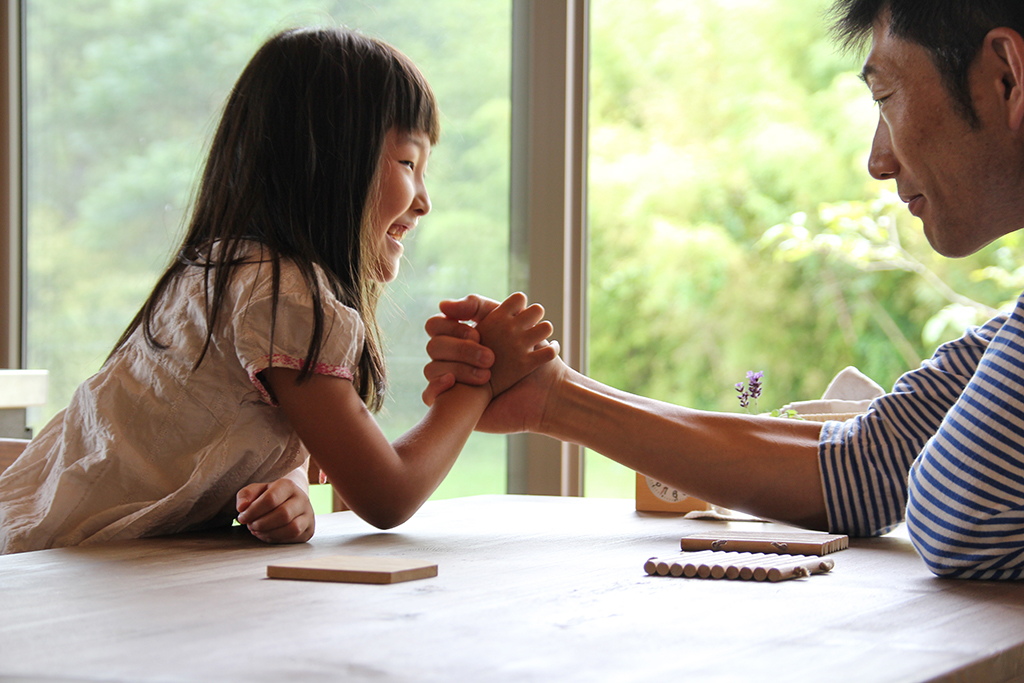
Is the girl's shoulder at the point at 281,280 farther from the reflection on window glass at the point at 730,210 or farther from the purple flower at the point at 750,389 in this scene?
the reflection on window glass at the point at 730,210

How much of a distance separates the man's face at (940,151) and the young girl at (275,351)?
1.66 feet

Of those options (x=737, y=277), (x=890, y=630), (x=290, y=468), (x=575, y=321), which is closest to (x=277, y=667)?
(x=890, y=630)

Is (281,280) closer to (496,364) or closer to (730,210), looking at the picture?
(496,364)

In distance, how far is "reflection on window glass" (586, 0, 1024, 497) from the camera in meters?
5.27

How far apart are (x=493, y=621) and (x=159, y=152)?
8.63ft

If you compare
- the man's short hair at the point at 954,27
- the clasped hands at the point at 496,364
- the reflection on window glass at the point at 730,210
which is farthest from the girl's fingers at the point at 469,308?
the reflection on window glass at the point at 730,210

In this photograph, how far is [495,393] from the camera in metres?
1.39

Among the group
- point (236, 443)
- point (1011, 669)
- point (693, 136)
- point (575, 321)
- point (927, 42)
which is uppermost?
point (693, 136)

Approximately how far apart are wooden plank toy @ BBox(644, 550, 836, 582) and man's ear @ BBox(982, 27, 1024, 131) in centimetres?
55

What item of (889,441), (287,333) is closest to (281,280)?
(287,333)

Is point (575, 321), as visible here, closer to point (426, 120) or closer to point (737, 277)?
point (426, 120)

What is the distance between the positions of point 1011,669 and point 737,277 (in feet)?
16.8

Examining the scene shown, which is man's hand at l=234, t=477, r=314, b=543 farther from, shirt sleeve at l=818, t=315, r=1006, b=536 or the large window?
the large window

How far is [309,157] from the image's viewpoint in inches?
50.9
